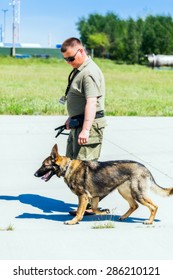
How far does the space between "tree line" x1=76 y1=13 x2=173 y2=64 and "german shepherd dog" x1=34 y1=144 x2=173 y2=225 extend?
10233cm

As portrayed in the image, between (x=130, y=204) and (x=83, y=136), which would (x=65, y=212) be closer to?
(x=130, y=204)

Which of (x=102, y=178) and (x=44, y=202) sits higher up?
(x=102, y=178)

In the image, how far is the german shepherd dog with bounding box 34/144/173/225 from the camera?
6.38m

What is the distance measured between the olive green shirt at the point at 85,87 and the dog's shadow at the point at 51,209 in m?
0.98

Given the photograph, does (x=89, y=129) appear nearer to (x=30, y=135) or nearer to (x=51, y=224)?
(x=51, y=224)

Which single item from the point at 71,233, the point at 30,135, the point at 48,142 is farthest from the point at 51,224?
the point at 30,135

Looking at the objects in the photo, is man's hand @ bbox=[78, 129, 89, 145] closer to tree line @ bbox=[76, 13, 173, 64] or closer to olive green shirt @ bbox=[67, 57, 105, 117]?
olive green shirt @ bbox=[67, 57, 105, 117]

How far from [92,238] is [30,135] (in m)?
6.49

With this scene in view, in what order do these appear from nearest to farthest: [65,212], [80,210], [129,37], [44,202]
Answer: [80,210], [65,212], [44,202], [129,37]

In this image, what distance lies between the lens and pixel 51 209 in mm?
7008

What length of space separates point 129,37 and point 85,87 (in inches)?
5031

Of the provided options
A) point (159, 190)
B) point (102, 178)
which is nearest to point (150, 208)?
point (159, 190)

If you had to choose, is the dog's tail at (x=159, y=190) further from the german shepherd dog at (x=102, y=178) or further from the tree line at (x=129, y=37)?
the tree line at (x=129, y=37)

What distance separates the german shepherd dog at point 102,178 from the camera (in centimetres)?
638
